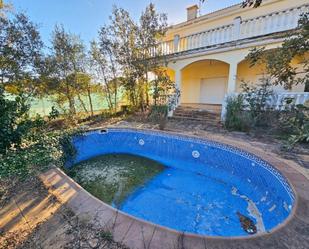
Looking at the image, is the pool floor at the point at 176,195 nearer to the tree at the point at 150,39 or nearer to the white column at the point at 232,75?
the white column at the point at 232,75

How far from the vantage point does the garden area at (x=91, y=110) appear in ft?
7.05

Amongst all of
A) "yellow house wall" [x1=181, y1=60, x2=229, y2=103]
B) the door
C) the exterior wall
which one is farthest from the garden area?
"yellow house wall" [x1=181, y1=60, x2=229, y2=103]

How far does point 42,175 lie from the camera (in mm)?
3463

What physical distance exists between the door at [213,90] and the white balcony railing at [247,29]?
121 inches

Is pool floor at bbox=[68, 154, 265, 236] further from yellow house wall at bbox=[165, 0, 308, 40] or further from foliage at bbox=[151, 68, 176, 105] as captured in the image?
yellow house wall at bbox=[165, 0, 308, 40]

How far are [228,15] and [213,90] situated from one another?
15.4 ft

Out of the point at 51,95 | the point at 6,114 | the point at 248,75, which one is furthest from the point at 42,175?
the point at 248,75

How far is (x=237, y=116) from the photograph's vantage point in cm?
709

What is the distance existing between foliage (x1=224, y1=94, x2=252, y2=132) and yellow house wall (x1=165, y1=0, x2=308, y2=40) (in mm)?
5813

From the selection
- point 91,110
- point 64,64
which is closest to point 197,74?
point 91,110

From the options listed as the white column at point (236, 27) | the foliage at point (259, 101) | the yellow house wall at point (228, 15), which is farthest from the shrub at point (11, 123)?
the yellow house wall at point (228, 15)

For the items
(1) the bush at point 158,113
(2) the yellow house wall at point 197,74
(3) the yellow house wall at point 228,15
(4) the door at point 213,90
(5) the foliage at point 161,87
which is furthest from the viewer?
(4) the door at point 213,90

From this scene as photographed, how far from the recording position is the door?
11.4 metres

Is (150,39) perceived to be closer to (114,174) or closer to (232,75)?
(232,75)
